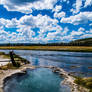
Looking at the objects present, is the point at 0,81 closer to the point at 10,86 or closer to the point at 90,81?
the point at 10,86

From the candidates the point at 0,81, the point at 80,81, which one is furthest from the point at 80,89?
the point at 0,81

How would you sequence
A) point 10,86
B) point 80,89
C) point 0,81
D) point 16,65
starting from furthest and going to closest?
point 16,65 < point 0,81 < point 10,86 < point 80,89

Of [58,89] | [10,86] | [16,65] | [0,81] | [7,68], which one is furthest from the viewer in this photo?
[16,65]

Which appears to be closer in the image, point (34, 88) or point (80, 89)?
point (80, 89)

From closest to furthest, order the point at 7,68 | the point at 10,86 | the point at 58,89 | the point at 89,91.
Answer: the point at 89,91, the point at 58,89, the point at 10,86, the point at 7,68

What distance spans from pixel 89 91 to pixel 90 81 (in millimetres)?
3968

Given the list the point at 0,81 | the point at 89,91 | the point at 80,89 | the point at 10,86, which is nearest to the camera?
the point at 89,91

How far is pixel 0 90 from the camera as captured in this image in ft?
53.0

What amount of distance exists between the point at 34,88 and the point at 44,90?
5.98ft

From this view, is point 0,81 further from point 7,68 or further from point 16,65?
point 16,65

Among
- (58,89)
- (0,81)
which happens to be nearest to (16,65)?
(0,81)

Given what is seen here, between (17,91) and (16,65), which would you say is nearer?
(17,91)

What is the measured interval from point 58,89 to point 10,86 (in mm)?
7954

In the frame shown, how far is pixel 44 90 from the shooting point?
17.1 meters
